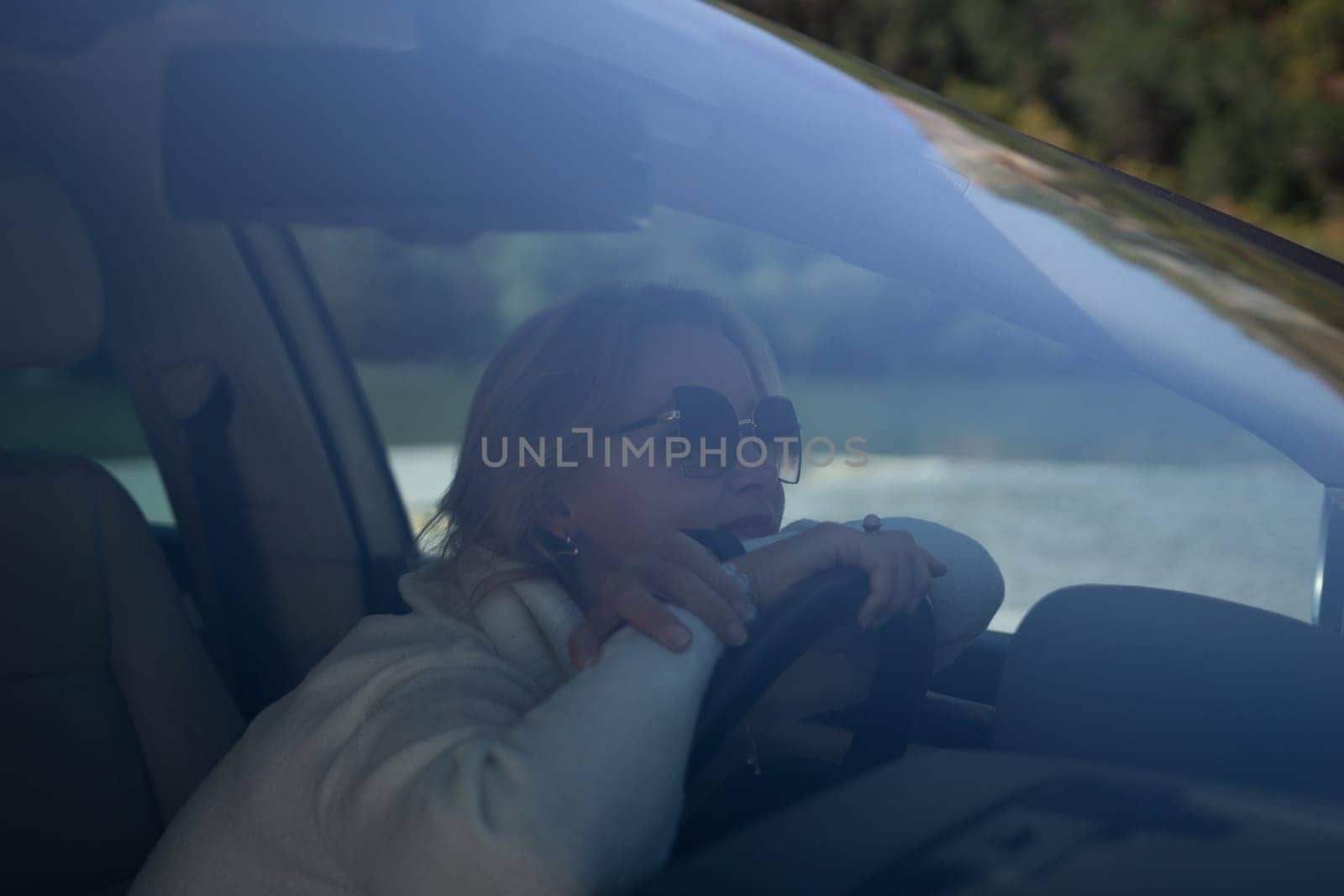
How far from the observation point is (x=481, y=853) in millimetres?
884

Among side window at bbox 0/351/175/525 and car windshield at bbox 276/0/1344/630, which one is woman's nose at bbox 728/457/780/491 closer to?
car windshield at bbox 276/0/1344/630

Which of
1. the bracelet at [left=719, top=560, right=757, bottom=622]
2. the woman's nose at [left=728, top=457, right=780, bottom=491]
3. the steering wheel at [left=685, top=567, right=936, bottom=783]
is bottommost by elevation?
the steering wheel at [left=685, top=567, right=936, bottom=783]

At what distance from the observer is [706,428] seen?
3.36ft

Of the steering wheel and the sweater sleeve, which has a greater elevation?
the steering wheel

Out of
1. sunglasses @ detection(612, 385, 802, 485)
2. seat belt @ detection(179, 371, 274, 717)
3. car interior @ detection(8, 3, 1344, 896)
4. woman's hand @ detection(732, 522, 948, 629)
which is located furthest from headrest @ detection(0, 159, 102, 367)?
woman's hand @ detection(732, 522, 948, 629)

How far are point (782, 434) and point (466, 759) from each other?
31cm

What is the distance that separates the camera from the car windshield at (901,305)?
1027 mm

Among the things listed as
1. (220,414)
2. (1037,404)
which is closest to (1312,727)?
(1037,404)

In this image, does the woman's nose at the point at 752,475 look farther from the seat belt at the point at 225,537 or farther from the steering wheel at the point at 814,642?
the seat belt at the point at 225,537

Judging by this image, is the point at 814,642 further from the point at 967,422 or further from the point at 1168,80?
the point at 1168,80

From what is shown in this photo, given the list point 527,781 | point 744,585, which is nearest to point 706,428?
point 744,585

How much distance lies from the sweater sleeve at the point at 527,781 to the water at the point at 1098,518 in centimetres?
17

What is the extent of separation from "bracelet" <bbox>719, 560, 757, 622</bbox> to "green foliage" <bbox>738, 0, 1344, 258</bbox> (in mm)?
6033

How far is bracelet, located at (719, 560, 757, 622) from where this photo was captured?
39.1 inches
